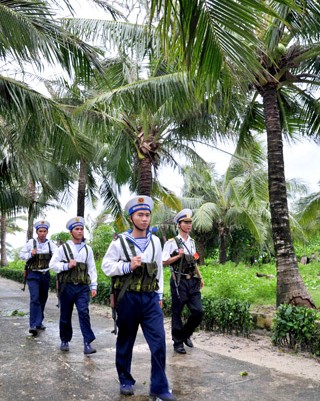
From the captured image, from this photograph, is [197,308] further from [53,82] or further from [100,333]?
[53,82]

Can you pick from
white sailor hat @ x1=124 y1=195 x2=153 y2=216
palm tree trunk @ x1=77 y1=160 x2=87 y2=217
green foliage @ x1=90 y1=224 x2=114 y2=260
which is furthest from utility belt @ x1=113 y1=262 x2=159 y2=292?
green foliage @ x1=90 y1=224 x2=114 y2=260

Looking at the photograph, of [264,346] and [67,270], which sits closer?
[67,270]

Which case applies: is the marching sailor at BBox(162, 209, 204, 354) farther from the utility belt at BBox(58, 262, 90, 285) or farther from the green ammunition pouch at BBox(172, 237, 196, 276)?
the utility belt at BBox(58, 262, 90, 285)

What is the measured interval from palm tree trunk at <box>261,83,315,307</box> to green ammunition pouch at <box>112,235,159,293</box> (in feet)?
12.7

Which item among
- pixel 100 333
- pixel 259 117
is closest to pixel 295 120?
pixel 259 117

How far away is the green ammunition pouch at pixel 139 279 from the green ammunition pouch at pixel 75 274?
1.84m

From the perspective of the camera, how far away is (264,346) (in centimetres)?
637

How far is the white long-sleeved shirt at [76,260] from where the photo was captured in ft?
19.7

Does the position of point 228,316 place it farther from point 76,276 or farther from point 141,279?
point 141,279

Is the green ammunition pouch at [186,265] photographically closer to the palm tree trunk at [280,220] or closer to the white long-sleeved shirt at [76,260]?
the white long-sleeved shirt at [76,260]

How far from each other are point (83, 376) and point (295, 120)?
810 centimetres

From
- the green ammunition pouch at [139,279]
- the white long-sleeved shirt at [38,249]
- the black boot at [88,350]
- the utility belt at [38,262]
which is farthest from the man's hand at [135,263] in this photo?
the white long-sleeved shirt at [38,249]

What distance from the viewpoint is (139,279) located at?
4172 millimetres

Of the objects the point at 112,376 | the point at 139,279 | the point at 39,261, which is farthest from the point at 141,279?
the point at 39,261
